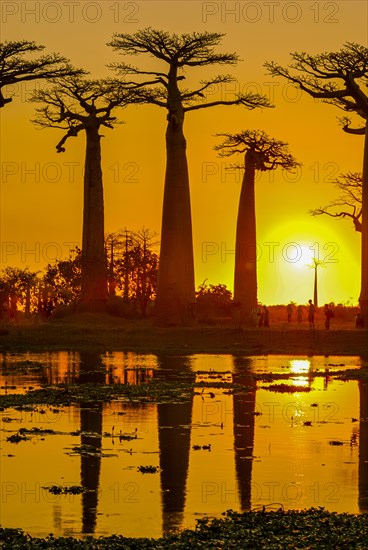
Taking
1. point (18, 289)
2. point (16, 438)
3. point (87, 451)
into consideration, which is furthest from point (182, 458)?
point (18, 289)

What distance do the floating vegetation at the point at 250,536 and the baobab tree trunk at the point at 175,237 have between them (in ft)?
163

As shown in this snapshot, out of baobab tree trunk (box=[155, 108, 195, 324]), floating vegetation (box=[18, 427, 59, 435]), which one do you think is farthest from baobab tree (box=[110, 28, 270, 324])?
floating vegetation (box=[18, 427, 59, 435])

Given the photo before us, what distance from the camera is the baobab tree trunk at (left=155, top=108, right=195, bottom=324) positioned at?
67.8 metres

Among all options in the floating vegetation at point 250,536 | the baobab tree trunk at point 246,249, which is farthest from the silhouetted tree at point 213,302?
the floating vegetation at point 250,536

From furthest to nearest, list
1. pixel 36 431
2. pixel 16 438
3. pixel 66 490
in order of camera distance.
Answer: pixel 36 431, pixel 16 438, pixel 66 490

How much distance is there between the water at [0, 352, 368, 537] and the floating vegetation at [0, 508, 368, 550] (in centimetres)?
53

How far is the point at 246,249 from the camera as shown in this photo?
77750mm

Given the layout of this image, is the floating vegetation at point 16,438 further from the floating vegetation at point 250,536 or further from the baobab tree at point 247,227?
the baobab tree at point 247,227

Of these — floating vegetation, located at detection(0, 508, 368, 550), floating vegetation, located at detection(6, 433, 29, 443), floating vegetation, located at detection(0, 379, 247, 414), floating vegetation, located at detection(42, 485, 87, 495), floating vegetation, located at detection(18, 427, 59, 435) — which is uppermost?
floating vegetation, located at detection(0, 379, 247, 414)

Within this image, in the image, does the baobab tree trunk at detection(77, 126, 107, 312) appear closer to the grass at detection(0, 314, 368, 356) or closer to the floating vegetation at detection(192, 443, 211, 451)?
the grass at detection(0, 314, 368, 356)

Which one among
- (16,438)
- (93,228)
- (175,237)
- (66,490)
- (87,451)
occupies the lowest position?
(66,490)

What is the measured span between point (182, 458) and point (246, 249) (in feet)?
180

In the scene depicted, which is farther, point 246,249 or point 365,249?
point 246,249

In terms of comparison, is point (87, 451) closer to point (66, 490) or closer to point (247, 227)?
point (66, 490)
